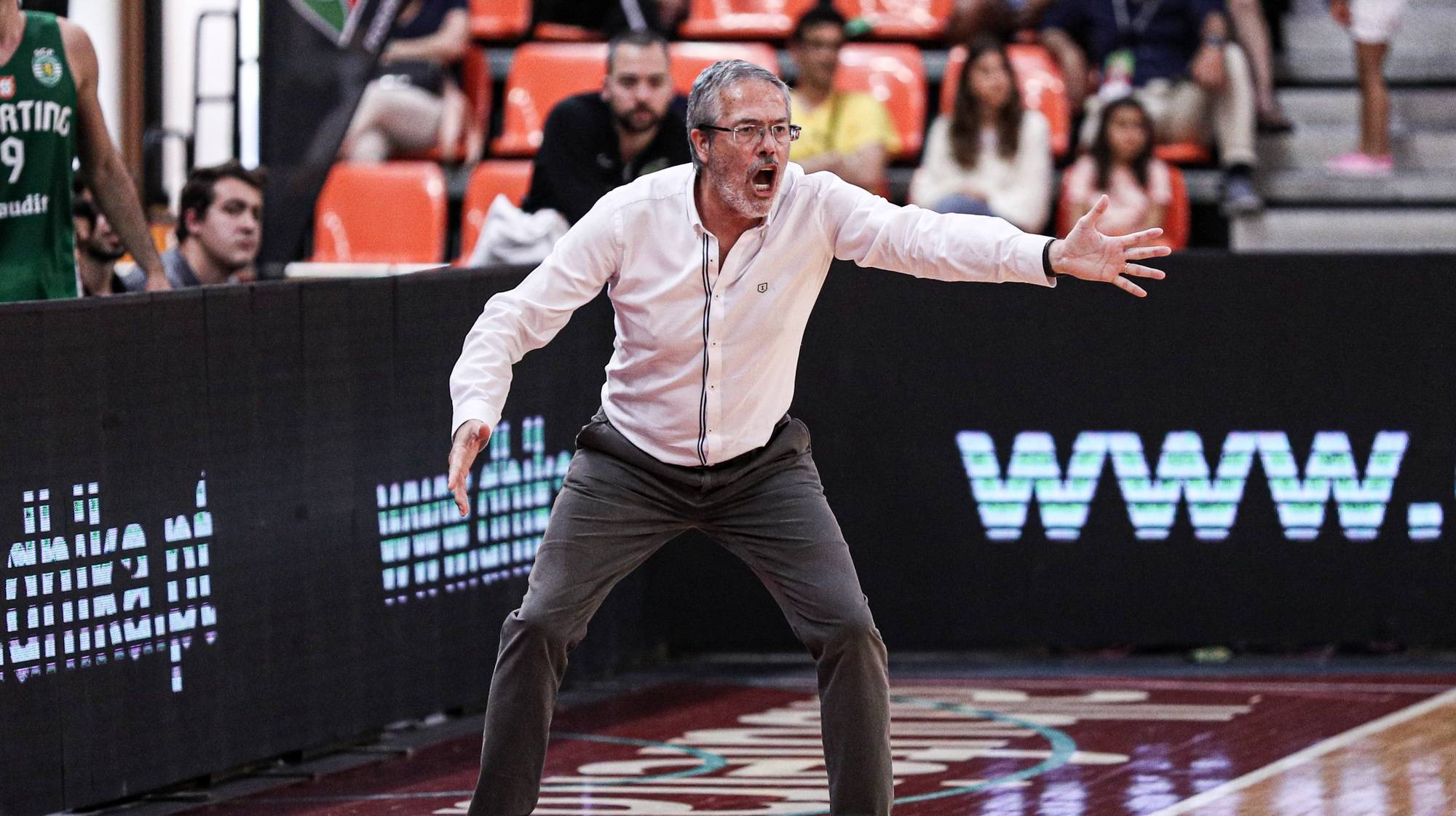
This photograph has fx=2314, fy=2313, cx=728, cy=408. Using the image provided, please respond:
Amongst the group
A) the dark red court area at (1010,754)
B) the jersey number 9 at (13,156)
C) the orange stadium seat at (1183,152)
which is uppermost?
the orange stadium seat at (1183,152)

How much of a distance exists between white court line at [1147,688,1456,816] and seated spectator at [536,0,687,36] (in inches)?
245

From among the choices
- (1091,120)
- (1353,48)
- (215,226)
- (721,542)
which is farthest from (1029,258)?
(1353,48)

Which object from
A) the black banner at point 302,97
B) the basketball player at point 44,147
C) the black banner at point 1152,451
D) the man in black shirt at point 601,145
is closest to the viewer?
the basketball player at point 44,147

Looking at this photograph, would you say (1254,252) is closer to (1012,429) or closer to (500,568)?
(1012,429)

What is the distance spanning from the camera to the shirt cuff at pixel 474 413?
534cm

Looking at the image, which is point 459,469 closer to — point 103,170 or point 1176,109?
point 103,170

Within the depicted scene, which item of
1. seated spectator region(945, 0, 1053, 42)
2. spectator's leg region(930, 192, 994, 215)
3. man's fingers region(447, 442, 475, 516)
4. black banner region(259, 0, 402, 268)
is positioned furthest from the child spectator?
man's fingers region(447, 442, 475, 516)

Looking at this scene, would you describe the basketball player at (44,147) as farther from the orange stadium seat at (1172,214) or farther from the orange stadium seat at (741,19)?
the orange stadium seat at (741,19)

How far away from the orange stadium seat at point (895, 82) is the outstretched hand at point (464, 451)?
7372mm

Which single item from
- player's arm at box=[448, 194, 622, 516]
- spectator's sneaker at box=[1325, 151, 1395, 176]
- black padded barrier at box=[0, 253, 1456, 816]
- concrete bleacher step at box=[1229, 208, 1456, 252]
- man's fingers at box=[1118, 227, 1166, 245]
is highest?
spectator's sneaker at box=[1325, 151, 1395, 176]

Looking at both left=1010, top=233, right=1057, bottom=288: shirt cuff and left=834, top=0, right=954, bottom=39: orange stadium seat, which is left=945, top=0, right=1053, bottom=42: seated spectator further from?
left=1010, top=233, right=1057, bottom=288: shirt cuff

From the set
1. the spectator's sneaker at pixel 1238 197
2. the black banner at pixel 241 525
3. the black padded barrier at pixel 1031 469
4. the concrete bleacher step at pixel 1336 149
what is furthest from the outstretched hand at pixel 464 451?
the concrete bleacher step at pixel 1336 149

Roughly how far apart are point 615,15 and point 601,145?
4185 mm

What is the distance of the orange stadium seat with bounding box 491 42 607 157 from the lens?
41.6ft
